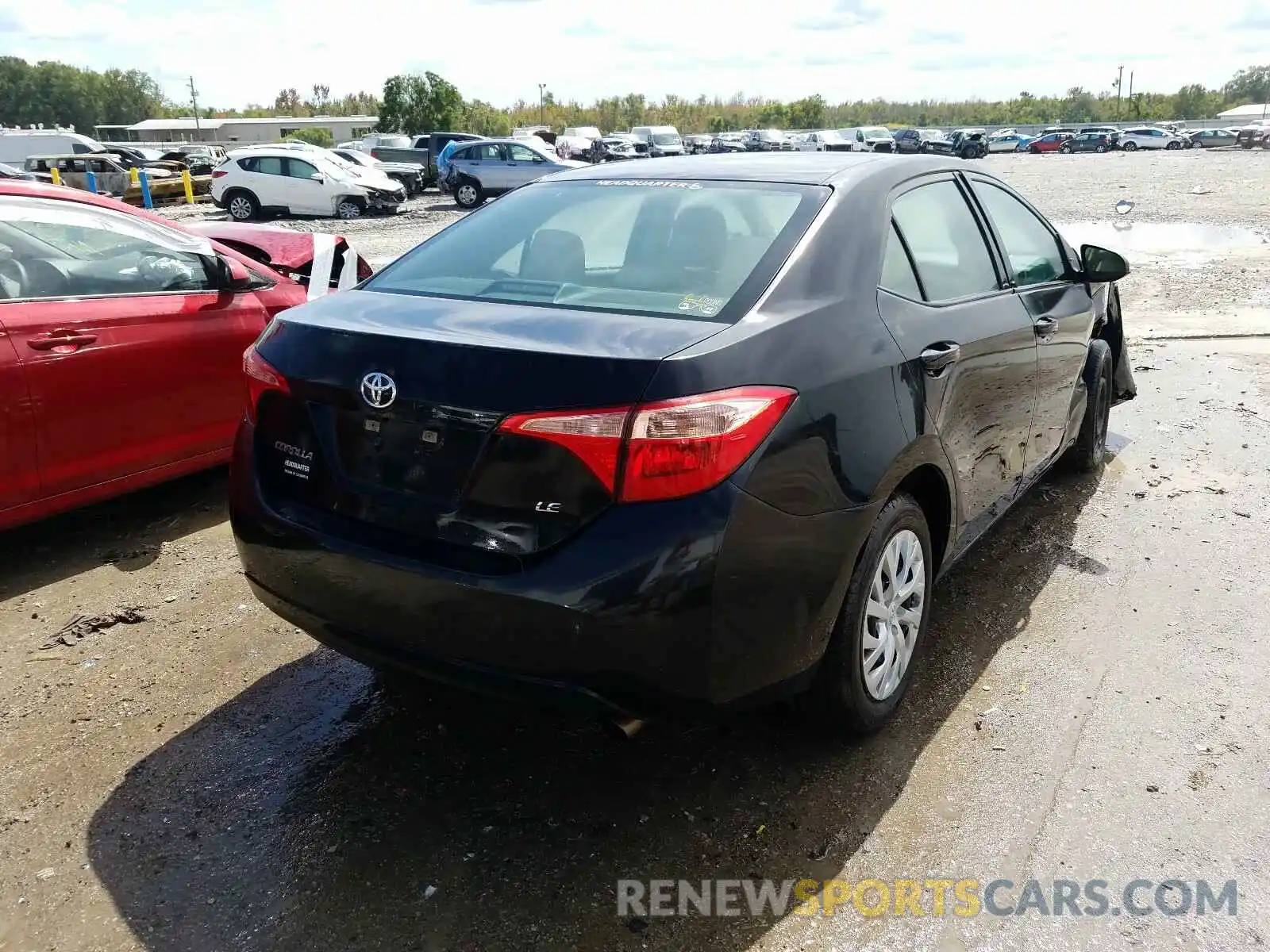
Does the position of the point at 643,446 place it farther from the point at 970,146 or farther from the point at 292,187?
the point at 970,146

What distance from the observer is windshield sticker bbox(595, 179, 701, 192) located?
3254 millimetres

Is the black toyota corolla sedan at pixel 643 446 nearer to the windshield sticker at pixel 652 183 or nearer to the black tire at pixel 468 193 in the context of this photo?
the windshield sticker at pixel 652 183

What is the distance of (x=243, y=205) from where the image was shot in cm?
2325

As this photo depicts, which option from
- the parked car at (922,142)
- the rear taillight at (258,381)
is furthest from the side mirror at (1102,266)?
the parked car at (922,142)

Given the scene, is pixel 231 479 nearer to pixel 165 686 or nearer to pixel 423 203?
pixel 165 686

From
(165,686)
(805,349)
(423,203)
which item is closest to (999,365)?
(805,349)

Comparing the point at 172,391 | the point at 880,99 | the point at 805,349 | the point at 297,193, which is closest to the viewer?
the point at 805,349

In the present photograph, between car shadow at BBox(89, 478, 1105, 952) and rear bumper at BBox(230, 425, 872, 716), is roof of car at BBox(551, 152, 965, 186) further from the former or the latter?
car shadow at BBox(89, 478, 1105, 952)

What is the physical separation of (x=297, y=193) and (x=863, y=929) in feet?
76.2

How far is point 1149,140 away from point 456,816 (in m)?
70.3

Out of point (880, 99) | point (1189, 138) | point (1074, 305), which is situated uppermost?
point (880, 99)

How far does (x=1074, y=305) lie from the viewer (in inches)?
172

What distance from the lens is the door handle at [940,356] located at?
2.96 m

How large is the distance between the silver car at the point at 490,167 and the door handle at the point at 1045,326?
2224 cm
